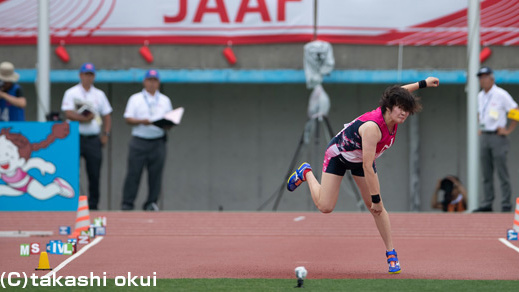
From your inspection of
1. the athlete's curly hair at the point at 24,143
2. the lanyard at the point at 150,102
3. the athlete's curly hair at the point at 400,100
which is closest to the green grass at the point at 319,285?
the athlete's curly hair at the point at 400,100

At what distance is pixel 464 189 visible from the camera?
18422 mm

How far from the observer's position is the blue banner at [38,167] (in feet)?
48.2

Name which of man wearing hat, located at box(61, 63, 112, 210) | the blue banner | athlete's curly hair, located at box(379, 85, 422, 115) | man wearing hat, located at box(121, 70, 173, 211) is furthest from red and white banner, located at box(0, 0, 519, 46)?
athlete's curly hair, located at box(379, 85, 422, 115)

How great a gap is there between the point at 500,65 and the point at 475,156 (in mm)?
2182

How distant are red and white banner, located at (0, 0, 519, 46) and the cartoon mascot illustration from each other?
417 centimetres

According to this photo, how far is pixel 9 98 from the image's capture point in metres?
15.8

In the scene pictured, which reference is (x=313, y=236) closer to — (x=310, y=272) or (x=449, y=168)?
(x=310, y=272)

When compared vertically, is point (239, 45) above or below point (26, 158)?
above

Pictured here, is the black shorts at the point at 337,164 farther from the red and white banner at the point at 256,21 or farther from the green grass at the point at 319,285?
the red and white banner at the point at 256,21

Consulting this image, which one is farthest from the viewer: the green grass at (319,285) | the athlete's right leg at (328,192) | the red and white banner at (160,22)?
the red and white banner at (160,22)

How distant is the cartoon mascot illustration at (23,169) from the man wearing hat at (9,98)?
1130mm

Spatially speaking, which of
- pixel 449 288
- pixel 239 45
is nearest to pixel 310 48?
pixel 239 45

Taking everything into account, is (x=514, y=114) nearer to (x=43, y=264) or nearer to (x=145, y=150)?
(x=145, y=150)

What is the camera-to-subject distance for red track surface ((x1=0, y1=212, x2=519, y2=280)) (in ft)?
33.8
